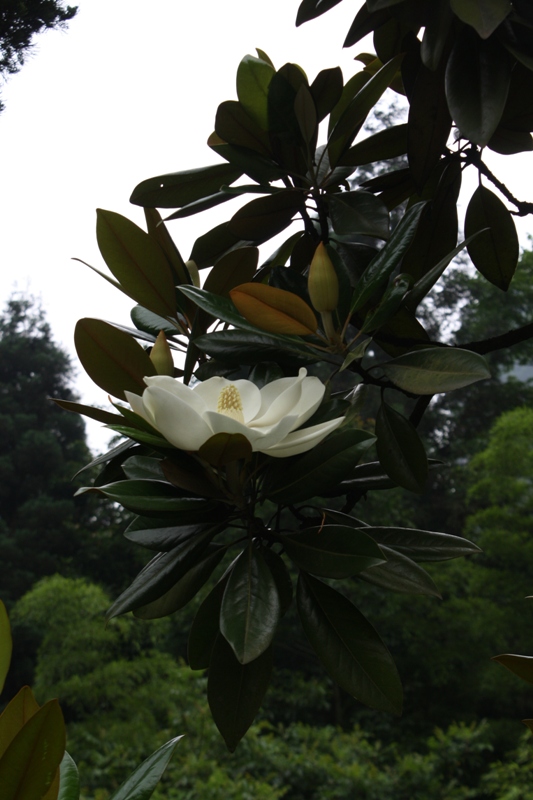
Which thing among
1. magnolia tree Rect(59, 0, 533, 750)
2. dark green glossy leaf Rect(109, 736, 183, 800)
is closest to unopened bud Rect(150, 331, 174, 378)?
magnolia tree Rect(59, 0, 533, 750)

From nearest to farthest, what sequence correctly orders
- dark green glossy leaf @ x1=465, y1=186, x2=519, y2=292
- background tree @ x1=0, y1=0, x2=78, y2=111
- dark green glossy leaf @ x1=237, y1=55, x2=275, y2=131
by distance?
dark green glossy leaf @ x1=237, y1=55, x2=275, y2=131
dark green glossy leaf @ x1=465, y1=186, x2=519, y2=292
background tree @ x1=0, y1=0, x2=78, y2=111

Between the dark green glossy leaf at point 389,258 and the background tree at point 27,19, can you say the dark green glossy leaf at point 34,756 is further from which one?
the background tree at point 27,19

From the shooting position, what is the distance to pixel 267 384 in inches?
16.2

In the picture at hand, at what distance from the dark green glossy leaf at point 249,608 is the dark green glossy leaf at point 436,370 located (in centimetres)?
13

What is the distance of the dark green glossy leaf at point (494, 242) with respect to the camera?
63 centimetres

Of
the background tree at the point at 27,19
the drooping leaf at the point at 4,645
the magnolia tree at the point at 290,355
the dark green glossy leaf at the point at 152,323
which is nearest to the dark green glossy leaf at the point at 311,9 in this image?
the magnolia tree at the point at 290,355

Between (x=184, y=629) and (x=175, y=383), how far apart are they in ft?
23.4

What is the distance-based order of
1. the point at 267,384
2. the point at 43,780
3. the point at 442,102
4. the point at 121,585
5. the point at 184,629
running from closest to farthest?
1. the point at 43,780
2. the point at 267,384
3. the point at 442,102
4. the point at 184,629
5. the point at 121,585

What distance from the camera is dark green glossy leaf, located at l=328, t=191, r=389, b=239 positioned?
47 cm

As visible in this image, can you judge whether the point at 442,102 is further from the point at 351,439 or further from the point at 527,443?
the point at 527,443

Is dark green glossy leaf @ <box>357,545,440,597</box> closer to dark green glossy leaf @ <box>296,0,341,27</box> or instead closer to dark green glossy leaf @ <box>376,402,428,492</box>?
dark green glossy leaf @ <box>376,402,428,492</box>

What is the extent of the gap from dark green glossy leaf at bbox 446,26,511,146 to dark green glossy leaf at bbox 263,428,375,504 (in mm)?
191

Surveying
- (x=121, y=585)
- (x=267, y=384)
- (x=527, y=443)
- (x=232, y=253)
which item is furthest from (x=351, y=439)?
(x=121, y=585)

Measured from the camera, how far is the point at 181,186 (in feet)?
1.88
